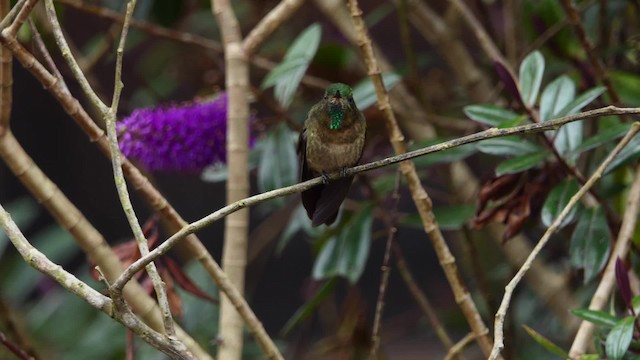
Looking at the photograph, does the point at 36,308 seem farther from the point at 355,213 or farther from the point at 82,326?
the point at 355,213

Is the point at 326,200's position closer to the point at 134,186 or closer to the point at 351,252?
the point at 134,186

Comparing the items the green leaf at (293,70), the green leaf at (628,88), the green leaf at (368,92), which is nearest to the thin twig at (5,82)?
the green leaf at (293,70)

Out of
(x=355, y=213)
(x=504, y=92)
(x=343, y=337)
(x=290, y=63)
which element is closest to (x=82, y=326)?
(x=343, y=337)

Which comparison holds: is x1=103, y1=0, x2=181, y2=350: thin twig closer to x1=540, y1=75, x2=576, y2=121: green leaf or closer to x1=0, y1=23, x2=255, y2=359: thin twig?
x1=0, y1=23, x2=255, y2=359: thin twig

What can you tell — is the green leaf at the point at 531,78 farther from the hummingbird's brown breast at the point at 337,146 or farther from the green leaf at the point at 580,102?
the hummingbird's brown breast at the point at 337,146

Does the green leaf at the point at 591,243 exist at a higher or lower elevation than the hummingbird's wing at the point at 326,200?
lower

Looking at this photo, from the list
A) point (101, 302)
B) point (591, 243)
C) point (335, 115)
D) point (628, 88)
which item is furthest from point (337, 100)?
point (628, 88)
